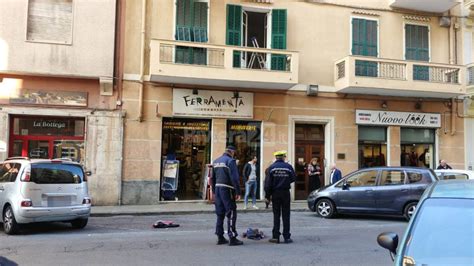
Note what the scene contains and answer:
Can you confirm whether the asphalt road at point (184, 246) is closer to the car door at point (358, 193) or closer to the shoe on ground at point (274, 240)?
the shoe on ground at point (274, 240)

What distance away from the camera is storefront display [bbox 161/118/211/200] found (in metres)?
16.7

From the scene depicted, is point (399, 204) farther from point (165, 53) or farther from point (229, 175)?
point (165, 53)

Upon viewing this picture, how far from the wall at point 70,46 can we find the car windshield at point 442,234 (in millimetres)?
13708

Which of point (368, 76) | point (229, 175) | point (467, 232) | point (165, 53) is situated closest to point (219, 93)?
point (165, 53)

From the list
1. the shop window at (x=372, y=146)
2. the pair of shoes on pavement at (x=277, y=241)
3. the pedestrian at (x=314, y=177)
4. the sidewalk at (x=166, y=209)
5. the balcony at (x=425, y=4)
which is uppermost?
the balcony at (x=425, y=4)

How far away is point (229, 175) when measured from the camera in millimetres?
8711

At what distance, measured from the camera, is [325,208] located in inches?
520

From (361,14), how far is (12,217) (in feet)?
48.7

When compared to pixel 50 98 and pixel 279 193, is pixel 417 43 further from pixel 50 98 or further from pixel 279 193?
pixel 50 98

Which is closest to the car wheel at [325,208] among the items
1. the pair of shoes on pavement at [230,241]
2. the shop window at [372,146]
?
the pair of shoes on pavement at [230,241]

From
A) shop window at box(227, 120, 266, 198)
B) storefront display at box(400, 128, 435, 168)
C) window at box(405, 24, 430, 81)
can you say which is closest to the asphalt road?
shop window at box(227, 120, 266, 198)

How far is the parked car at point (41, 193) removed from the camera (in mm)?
9688

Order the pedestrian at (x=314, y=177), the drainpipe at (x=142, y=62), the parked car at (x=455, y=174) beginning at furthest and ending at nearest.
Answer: the pedestrian at (x=314, y=177), the drainpipe at (x=142, y=62), the parked car at (x=455, y=174)

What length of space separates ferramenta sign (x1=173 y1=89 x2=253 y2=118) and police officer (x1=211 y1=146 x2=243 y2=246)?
791 centimetres
